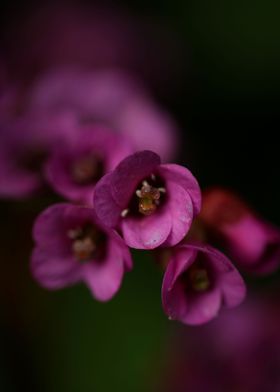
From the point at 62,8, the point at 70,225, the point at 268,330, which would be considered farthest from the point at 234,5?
the point at 70,225

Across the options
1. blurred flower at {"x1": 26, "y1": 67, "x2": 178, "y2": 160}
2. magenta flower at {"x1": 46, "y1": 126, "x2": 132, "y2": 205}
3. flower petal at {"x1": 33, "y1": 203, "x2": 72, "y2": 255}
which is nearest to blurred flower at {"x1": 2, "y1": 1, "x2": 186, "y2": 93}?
blurred flower at {"x1": 26, "y1": 67, "x2": 178, "y2": 160}

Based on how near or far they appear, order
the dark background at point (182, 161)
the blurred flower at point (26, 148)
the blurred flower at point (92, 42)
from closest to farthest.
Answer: the blurred flower at point (26, 148) → the dark background at point (182, 161) → the blurred flower at point (92, 42)

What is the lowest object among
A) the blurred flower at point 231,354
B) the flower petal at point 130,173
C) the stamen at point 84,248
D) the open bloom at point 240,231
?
the blurred flower at point 231,354

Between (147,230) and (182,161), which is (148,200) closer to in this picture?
(147,230)

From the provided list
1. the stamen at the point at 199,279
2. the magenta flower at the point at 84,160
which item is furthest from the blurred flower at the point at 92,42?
the stamen at the point at 199,279

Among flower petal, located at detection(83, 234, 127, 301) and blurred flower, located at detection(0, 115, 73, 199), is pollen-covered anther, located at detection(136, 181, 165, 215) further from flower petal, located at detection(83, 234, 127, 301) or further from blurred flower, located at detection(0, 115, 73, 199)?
blurred flower, located at detection(0, 115, 73, 199)

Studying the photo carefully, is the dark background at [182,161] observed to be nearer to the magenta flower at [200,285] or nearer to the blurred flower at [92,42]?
the blurred flower at [92,42]

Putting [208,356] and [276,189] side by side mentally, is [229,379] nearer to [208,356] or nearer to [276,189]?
[208,356]
